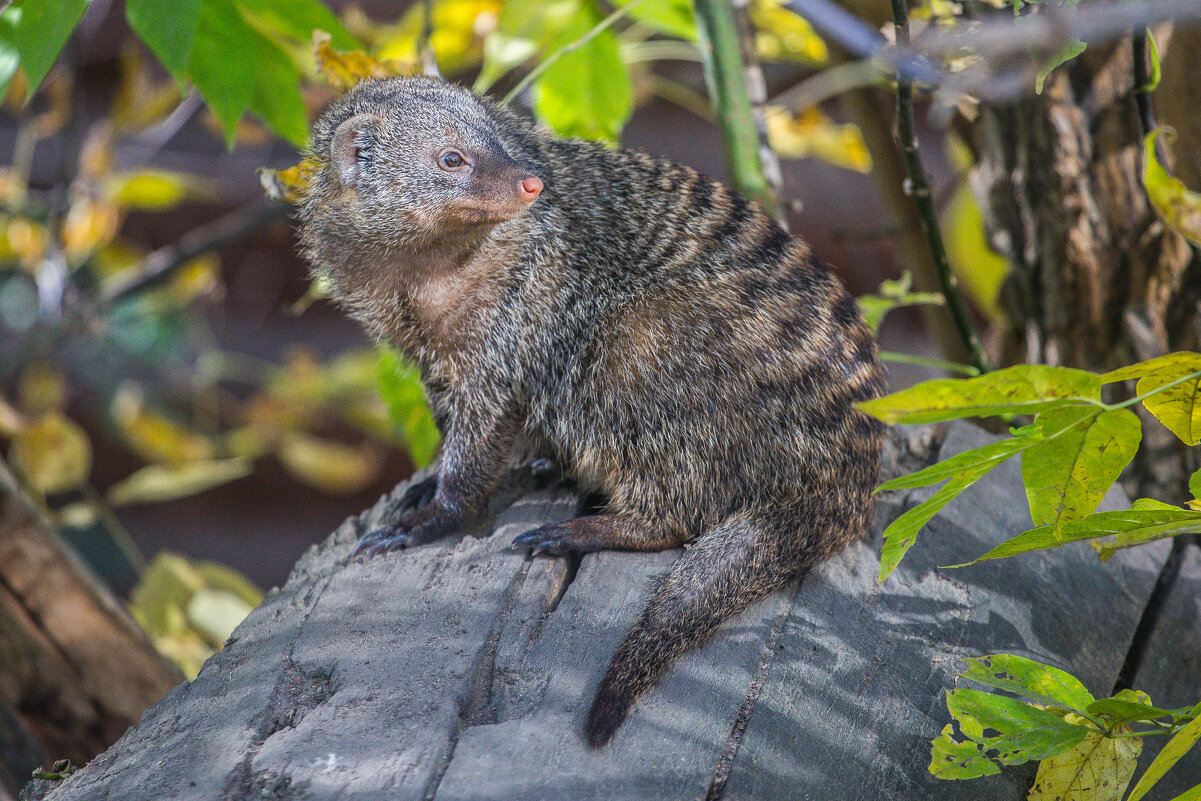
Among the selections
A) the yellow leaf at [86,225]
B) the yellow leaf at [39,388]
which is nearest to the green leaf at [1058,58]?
Result: the yellow leaf at [86,225]

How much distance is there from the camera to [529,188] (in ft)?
6.21

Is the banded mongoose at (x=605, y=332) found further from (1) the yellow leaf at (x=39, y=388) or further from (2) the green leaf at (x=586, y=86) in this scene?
(1) the yellow leaf at (x=39, y=388)

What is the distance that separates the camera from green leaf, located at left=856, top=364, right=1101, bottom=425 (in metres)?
1.04

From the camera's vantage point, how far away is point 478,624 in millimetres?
1579

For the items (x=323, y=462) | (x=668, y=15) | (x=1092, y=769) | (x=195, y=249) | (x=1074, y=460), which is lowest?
(x=323, y=462)

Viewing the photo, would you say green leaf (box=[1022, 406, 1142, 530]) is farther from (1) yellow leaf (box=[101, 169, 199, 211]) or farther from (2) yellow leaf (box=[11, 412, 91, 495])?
(1) yellow leaf (box=[101, 169, 199, 211])

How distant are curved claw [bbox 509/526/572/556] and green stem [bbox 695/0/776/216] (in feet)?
3.56

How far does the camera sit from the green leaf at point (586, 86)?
95.0 inches

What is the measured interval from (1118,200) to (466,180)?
1.47 m

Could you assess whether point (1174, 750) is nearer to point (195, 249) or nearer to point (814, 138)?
point (814, 138)

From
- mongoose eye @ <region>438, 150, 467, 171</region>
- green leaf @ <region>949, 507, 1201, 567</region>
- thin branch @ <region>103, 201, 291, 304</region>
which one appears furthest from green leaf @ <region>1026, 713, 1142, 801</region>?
thin branch @ <region>103, 201, 291, 304</region>

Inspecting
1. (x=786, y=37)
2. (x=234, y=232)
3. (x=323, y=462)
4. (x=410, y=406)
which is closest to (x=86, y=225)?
(x=234, y=232)

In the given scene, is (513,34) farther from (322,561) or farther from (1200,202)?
(1200,202)

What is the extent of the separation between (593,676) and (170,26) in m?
1.25
